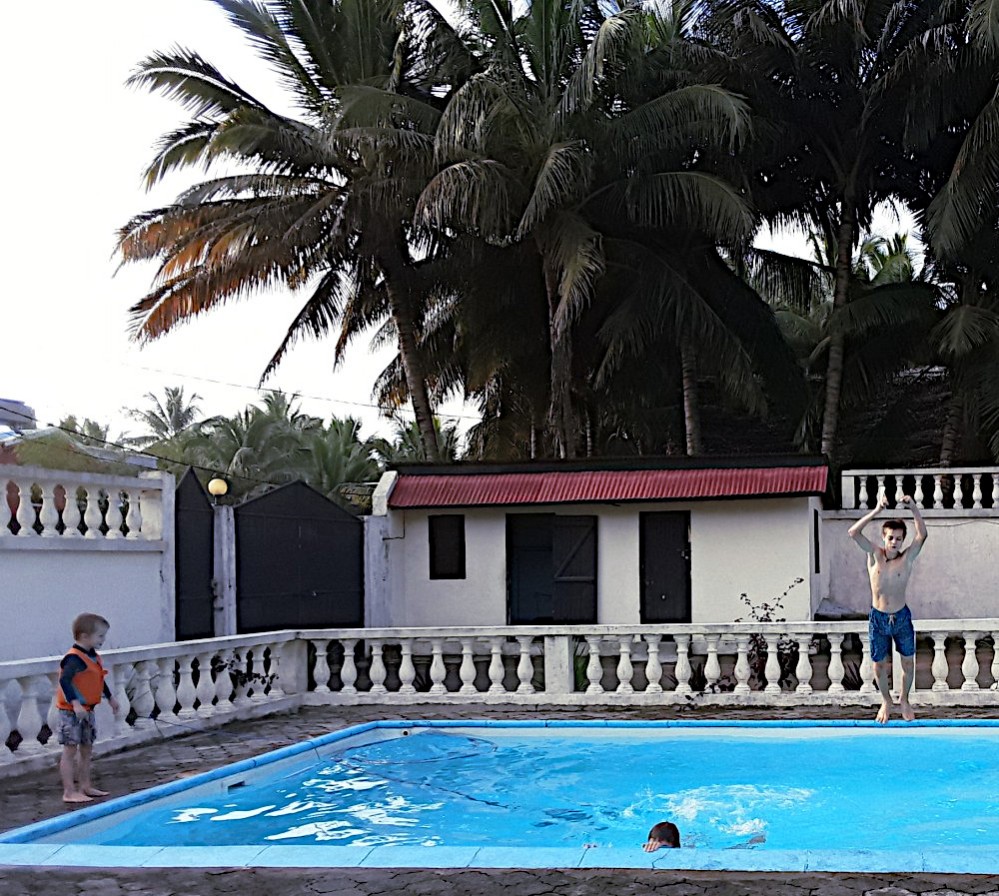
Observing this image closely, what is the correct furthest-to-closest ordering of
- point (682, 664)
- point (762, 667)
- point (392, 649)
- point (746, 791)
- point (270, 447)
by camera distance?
point (270, 447) < point (392, 649) < point (762, 667) < point (682, 664) < point (746, 791)

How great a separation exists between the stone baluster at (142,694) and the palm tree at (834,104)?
18390 millimetres

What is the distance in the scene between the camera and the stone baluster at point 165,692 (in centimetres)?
1120

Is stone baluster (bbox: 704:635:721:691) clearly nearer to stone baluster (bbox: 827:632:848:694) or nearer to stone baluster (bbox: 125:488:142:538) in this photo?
stone baluster (bbox: 827:632:848:694)

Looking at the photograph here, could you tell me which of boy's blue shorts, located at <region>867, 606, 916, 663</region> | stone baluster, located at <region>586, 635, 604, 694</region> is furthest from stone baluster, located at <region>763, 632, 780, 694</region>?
boy's blue shorts, located at <region>867, 606, 916, 663</region>

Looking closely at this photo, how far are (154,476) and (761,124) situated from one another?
15742mm

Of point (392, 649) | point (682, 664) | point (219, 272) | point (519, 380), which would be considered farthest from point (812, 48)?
point (682, 664)

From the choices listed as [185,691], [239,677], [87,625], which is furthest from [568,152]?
[87,625]

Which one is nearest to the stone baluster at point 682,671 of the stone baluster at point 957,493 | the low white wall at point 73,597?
the low white wall at point 73,597

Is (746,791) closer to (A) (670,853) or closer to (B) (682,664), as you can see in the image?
(B) (682,664)

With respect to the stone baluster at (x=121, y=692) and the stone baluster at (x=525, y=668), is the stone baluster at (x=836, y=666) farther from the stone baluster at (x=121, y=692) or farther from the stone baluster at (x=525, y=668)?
the stone baluster at (x=121, y=692)

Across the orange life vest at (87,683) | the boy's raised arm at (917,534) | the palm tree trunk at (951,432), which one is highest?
the palm tree trunk at (951,432)

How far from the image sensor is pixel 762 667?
13906 mm

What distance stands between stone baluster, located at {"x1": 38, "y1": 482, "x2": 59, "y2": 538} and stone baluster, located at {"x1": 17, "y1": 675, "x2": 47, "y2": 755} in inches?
146

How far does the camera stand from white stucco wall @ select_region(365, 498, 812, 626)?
20609mm
